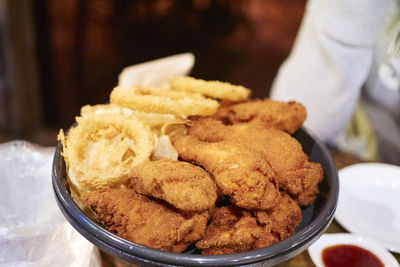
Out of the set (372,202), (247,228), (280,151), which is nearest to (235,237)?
(247,228)

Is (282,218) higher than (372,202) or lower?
higher

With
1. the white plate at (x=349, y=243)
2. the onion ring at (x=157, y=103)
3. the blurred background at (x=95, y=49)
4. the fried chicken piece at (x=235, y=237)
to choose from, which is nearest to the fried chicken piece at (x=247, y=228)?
the fried chicken piece at (x=235, y=237)

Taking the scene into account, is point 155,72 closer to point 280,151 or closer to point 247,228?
point 280,151

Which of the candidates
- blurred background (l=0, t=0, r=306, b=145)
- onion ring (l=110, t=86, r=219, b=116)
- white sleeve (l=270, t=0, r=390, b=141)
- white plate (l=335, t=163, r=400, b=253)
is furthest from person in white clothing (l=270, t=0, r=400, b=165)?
blurred background (l=0, t=0, r=306, b=145)

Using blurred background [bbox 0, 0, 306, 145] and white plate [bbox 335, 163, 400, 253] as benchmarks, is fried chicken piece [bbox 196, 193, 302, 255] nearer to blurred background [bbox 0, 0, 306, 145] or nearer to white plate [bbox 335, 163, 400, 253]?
white plate [bbox 335, 163, 400, 253]

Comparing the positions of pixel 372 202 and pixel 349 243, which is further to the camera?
pixel 372 202

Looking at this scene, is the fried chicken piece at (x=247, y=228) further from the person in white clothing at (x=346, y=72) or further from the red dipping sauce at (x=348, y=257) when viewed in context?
the person in white clothing at (x=346, y=72)
